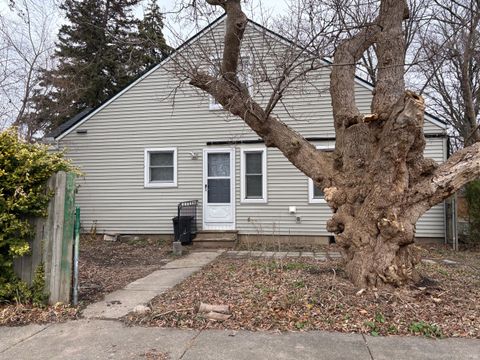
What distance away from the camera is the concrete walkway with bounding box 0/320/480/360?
11.0 ft

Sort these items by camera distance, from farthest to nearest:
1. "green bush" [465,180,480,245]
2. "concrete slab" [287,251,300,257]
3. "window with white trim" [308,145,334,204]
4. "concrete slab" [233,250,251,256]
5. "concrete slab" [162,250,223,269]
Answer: "window with white trim" [308,145,334,204], "green bush" [465,180,480,245], "concrete slab" [233,250,251,256], "concrete slab" [287,251,300,257], "concrete slab" [162,250,223,269]

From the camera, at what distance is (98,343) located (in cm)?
370

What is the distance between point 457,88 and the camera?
59.7ft

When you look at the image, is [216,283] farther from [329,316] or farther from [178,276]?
[329,316]

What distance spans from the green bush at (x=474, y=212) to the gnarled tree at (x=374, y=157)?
5543mm

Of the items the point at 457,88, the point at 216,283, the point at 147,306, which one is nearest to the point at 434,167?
the point at 216,283

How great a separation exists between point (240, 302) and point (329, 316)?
43.1 inches

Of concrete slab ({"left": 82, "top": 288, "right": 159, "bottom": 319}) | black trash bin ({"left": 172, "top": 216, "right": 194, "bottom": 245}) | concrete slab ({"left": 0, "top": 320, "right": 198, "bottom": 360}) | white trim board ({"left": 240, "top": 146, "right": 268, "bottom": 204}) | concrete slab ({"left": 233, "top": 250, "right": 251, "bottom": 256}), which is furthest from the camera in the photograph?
white trim board ({"left": 240, "top": 146, "right": 268, "bottom": 204})

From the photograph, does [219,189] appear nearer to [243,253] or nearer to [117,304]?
[243,253]

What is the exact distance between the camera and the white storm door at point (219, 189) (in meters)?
10.8

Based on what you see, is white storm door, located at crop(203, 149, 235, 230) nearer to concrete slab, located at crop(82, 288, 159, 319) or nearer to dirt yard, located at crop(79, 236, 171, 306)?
dirt yard, located at crop(79, 236, 171, 306)

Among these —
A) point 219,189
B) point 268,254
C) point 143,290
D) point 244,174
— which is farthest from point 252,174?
point 143,290

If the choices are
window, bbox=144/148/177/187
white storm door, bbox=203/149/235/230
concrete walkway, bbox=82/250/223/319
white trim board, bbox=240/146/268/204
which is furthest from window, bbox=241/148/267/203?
concrete walkway, bbox=82/250/223/319

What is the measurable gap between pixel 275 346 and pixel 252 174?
24.4 ft
